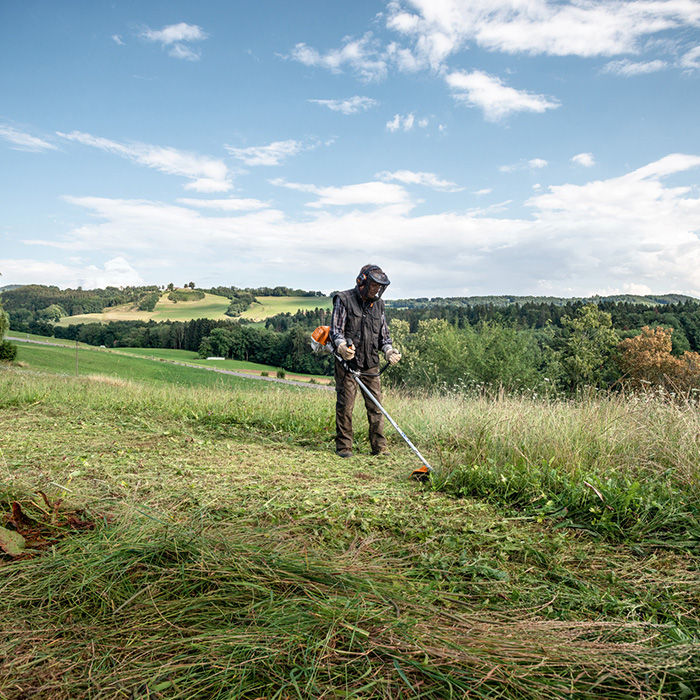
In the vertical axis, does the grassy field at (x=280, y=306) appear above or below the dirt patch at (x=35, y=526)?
above

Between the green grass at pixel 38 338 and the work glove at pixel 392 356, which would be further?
the green grass at pixel 38 338

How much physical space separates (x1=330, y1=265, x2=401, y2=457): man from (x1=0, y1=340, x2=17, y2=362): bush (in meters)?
34.0

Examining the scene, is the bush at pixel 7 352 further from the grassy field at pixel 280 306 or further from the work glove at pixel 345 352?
the work glove at pixel 345 352

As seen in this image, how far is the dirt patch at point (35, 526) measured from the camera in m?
2.52

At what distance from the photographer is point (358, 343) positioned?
6301 mm

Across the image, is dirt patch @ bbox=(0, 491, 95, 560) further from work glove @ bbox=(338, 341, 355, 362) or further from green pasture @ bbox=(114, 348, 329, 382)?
green pasture @ bbox=(114, 348, 329, 382)

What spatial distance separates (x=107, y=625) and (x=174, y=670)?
0.51 metres

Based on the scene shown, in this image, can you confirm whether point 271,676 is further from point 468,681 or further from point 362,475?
point 362,475

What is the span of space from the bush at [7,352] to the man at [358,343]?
34016 mm

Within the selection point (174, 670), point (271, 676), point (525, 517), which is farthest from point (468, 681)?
point (525, 517)

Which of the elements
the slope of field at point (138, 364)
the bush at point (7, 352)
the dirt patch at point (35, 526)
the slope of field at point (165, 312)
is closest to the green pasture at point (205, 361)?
the slope of field at point (138, 364)

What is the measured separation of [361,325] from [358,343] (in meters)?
0.24

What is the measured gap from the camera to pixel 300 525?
317 centimetres

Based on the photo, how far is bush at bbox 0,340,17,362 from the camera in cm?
3238
